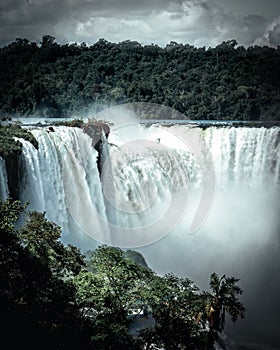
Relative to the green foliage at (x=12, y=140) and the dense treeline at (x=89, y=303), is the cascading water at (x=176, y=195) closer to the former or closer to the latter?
the green foliage at (x=12, y=140)

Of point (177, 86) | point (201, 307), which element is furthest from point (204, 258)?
point (177, 86)

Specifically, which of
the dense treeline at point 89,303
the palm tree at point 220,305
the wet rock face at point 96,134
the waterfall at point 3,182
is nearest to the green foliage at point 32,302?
the dense treeline at point 89,303

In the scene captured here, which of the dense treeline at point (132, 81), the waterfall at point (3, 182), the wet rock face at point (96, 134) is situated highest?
the dense treeline at point (132, 81)

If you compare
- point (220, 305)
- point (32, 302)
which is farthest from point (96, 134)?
point (32, 302)

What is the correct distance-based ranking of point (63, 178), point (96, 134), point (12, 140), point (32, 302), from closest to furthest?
point (32, 302)
point (12, 140)
point (63, 178)
point (96, 134)

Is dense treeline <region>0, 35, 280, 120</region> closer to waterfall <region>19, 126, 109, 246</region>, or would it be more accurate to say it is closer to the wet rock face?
the wet rock face

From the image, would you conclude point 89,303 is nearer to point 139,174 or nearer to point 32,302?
point 32,302
